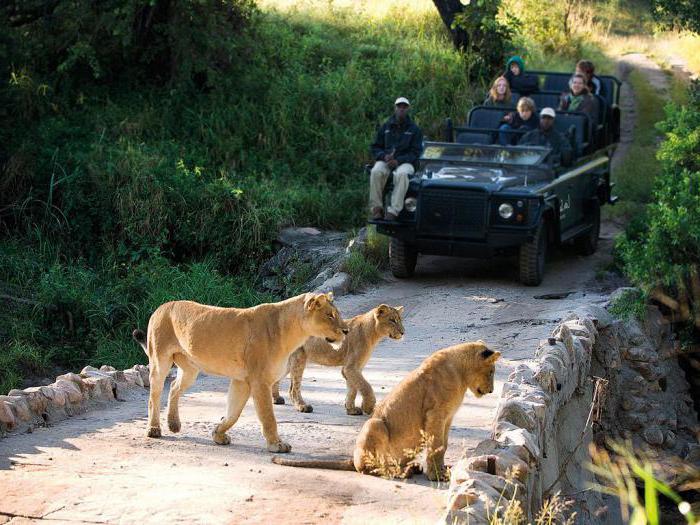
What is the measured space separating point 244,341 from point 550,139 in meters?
7.78

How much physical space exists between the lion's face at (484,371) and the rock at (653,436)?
6.40 metres

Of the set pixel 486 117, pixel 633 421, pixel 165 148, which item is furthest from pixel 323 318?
pixel 165 148

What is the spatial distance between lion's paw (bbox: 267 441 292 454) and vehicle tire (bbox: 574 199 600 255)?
28.8 feet

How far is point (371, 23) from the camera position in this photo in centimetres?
2409

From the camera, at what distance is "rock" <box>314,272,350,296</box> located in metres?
13.4

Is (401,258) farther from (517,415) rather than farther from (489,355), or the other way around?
(489,355)

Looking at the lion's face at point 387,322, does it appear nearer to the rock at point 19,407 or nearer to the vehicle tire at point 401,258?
the rock at point 19,407

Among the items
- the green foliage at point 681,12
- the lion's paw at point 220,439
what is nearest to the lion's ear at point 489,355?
the lion's paw at point 220,439

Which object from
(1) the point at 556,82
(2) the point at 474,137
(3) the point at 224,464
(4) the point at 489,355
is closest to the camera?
(4) the point at 489,355

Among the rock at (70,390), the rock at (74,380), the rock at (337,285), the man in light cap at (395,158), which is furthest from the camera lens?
the man in light cap at (395,158)

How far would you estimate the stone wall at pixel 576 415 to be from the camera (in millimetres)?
6164

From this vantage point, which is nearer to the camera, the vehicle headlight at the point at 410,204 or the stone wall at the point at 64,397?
the stone wall at the point at 64,397

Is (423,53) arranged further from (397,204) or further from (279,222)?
(397,204)

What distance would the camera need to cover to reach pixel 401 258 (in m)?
14.1
